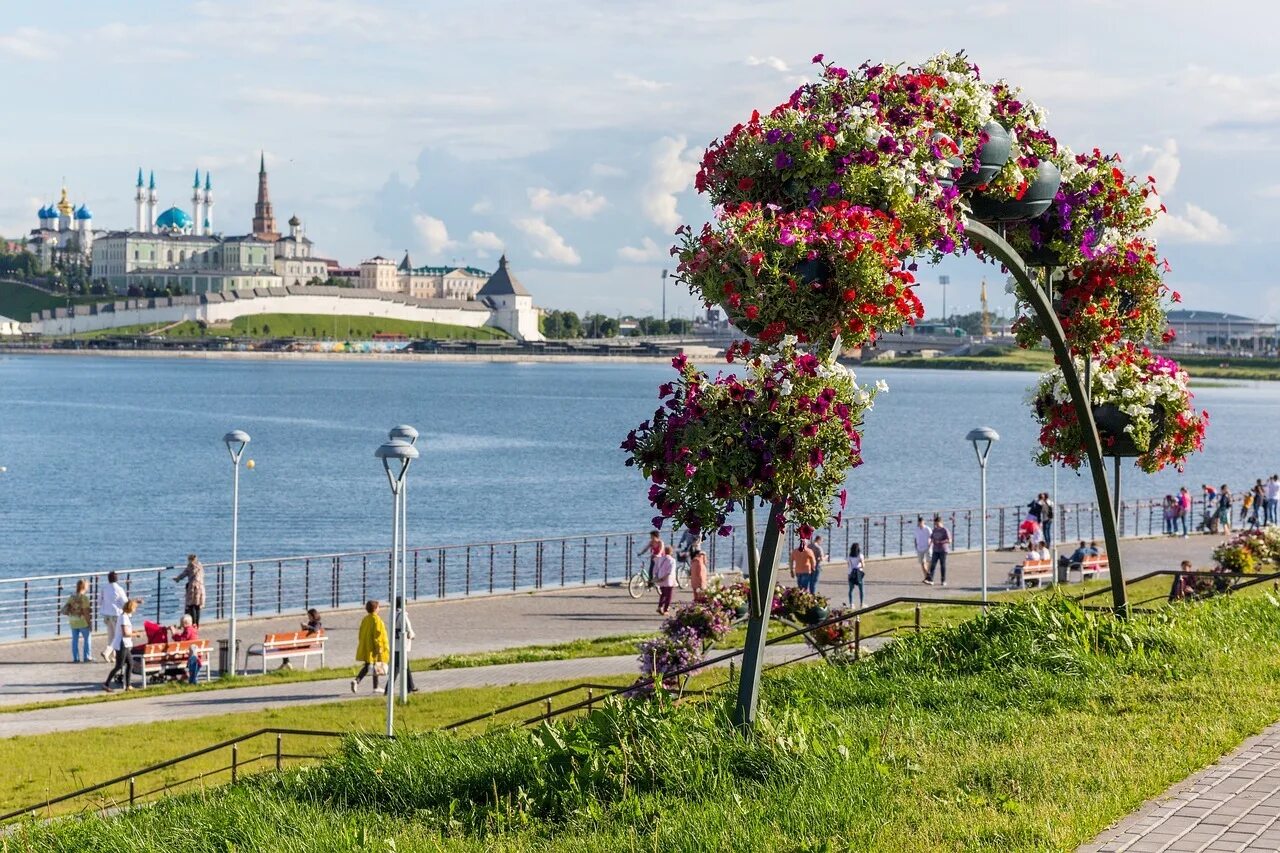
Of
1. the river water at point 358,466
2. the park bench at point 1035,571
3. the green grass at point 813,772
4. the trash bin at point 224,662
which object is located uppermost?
the green grass at point 813,772

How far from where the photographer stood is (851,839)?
20.1 feet

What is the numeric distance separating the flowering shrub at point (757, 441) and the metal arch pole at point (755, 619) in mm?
233

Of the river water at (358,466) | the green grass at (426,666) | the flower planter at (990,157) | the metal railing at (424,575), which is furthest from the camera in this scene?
the river water at (358,466)

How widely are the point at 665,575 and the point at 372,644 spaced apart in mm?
6417

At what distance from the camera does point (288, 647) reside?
62.2 feet

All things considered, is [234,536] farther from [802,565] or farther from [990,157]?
[990,157]

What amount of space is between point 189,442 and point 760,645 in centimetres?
7770

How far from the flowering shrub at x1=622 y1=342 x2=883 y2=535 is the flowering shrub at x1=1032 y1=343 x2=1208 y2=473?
4.03m

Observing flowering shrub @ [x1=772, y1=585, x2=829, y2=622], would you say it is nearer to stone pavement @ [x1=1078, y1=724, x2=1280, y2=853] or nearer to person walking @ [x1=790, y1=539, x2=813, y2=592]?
person walking @ [x1=790, y1=539, x2=813, y2=592]

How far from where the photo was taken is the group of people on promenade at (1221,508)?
34.5 m

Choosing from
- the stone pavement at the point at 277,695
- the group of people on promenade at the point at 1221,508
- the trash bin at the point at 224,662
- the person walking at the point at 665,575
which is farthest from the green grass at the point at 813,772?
the group of people on promenade at the point at 1221,508

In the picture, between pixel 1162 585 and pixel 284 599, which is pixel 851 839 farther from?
pixel 284 599

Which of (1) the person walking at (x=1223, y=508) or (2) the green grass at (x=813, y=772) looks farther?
(1) the person walking at (x=1223, y=508)

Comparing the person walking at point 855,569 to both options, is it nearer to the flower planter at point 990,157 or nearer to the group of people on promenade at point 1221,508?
the group of people on promenade at point 1221,508
